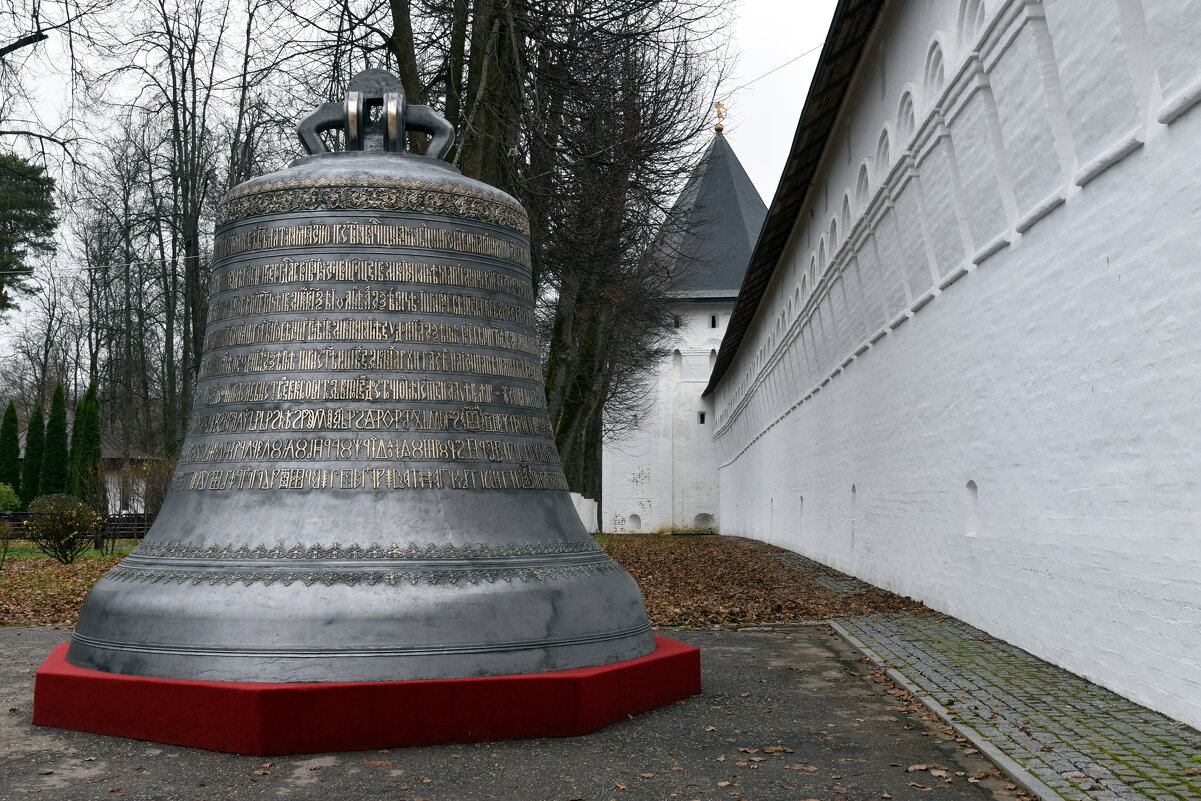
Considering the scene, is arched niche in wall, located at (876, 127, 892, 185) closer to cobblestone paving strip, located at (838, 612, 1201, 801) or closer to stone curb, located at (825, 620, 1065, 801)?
cobblestone paving strip, located at (838, 612, 1201, 801)

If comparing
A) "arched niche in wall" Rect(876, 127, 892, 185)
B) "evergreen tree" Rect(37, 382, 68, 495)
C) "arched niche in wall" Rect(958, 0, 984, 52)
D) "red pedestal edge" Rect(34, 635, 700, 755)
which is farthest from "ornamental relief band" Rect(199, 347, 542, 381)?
"evergreen tree" Rect(37, 382, 68, 495)

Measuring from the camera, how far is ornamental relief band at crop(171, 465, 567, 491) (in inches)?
223

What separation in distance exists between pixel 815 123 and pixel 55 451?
2727 cm

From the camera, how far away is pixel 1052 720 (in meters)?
5.96

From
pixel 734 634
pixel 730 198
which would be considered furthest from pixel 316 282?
pixel 730 198

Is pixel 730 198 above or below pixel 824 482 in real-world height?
above

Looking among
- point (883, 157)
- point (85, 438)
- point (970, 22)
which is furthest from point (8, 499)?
point (970, 22)

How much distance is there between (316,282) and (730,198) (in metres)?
45.5

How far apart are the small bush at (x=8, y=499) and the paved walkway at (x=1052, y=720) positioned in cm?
2975

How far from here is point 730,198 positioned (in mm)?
50250

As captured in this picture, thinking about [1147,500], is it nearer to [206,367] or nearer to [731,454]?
[206,367]

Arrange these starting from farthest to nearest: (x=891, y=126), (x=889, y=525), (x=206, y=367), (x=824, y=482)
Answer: (x=824, y=482) → (x=889, y=525) → (x=891, y=126) → (x=206, y=367)

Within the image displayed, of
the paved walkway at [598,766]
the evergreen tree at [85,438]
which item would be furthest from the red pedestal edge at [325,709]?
the evergreen tree at [85,438]

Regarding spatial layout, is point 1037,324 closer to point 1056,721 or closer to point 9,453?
point 1056,721
